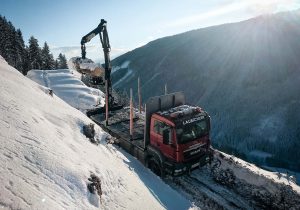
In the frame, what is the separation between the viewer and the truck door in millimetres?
14258

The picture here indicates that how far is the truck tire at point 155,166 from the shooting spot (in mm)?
15077

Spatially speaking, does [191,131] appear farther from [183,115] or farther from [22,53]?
[22,53]

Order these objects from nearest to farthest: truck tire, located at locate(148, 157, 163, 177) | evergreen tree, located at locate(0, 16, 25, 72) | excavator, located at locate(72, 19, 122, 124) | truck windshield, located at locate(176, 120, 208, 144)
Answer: truck windshield, located at locate(176, 120, 208, 144)
truck tire, located at locate(148, 157, 163, 177)
excavator, located at locate(72, 19, 122, 124)
evergreen tree, located at locate(0, 16, 25, 72)

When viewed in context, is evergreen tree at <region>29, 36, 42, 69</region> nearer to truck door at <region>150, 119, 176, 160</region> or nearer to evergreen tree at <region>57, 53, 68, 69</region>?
evergreen tree at <region>57, 53, 68, 69</region>

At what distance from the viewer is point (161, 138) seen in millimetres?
14766

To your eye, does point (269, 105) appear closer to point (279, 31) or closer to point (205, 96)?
point (205, 96)

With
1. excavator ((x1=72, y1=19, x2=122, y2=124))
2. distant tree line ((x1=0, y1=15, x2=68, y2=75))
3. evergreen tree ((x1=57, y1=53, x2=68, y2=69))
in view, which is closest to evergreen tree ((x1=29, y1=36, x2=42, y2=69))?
distant tree line ((x1=0, y1=15, x2=68, y2=75))

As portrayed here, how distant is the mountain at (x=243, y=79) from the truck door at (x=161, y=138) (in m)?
79.0

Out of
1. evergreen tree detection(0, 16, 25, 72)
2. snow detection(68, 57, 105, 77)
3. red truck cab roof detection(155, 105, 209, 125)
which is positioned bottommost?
red truck cab roof detection(155, 105, 209, 125)

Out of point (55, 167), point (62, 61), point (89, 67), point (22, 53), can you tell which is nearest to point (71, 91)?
point (89, 67)

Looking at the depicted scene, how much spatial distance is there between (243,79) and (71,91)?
370 feet

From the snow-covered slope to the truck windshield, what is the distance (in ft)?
7.47

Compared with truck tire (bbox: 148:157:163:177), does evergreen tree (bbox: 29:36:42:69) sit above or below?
above

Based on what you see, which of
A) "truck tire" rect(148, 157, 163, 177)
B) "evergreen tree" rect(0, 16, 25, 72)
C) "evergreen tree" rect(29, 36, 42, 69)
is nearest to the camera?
"truck tire" rect(148, 157, 163, 177)
